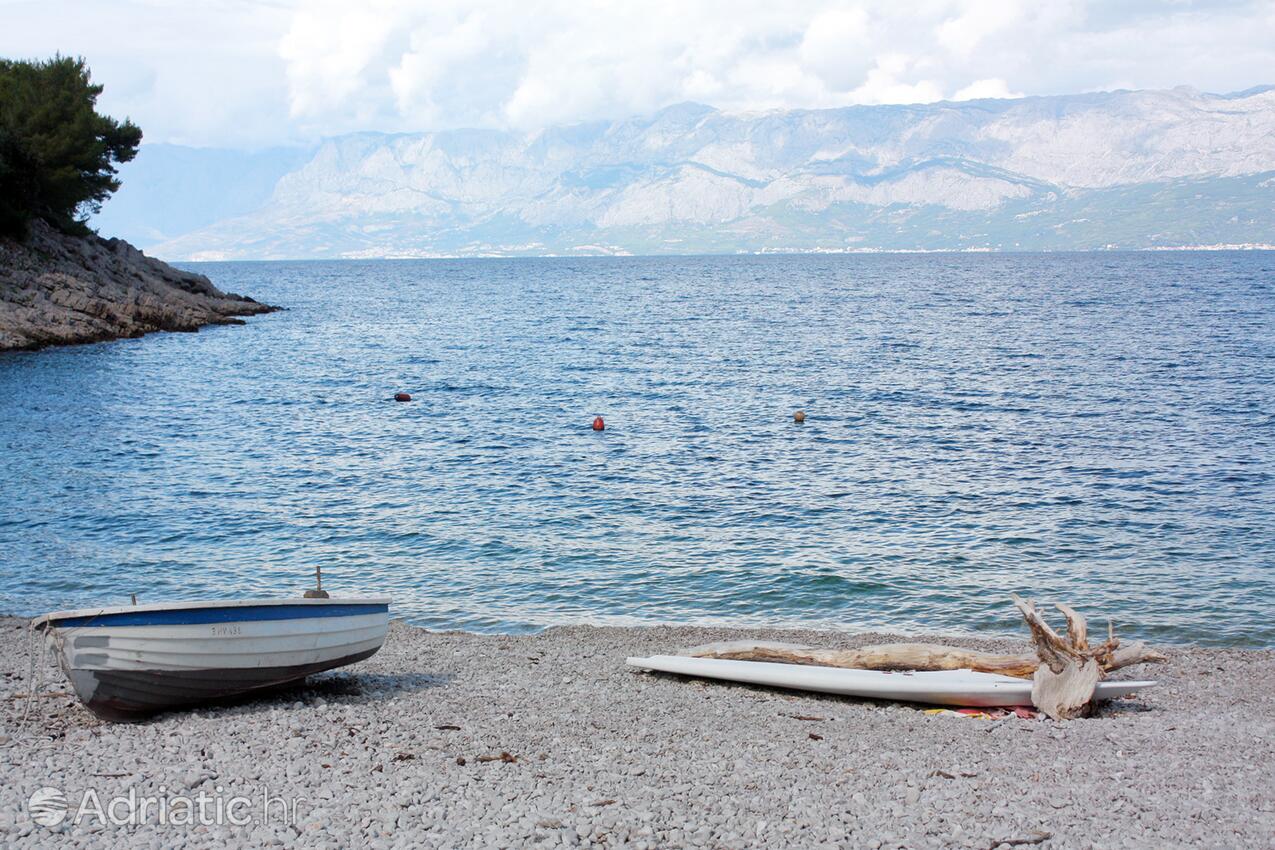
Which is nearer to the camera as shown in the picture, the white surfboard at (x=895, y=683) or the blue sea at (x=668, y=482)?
the white surfboard at (x=895, y=683)

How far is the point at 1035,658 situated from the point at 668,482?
1691 centimetres

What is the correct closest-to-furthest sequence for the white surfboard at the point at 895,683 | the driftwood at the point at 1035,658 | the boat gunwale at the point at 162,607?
the boat gunwale at the point at 162,607, the driftwood at the point at 1035,658, the white surfboard at the point at 895,683

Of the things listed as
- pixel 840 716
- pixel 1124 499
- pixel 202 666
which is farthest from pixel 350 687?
pixel 1124 499

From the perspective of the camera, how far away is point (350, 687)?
50.3ft

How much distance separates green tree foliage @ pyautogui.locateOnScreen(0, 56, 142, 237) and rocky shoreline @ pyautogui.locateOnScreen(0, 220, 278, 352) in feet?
7.28

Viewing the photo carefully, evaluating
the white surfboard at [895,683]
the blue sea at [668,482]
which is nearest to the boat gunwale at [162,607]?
the white surfboard at [895,683]

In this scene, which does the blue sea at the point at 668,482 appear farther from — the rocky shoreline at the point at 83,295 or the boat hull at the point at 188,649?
the boat hull at the point at 188,649

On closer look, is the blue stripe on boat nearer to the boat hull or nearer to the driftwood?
the boat hull

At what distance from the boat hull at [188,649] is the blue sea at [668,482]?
612 centimetres

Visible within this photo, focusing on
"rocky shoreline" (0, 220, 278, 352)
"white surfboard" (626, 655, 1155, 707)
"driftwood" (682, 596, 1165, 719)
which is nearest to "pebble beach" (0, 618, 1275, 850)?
"white surfboard" (626, 655, 1155, 707)

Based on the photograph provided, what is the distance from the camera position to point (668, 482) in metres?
31.2

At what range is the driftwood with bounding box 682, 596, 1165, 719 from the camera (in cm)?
1397

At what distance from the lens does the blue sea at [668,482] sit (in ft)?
70.3

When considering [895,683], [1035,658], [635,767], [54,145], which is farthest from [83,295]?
[1035,658]
